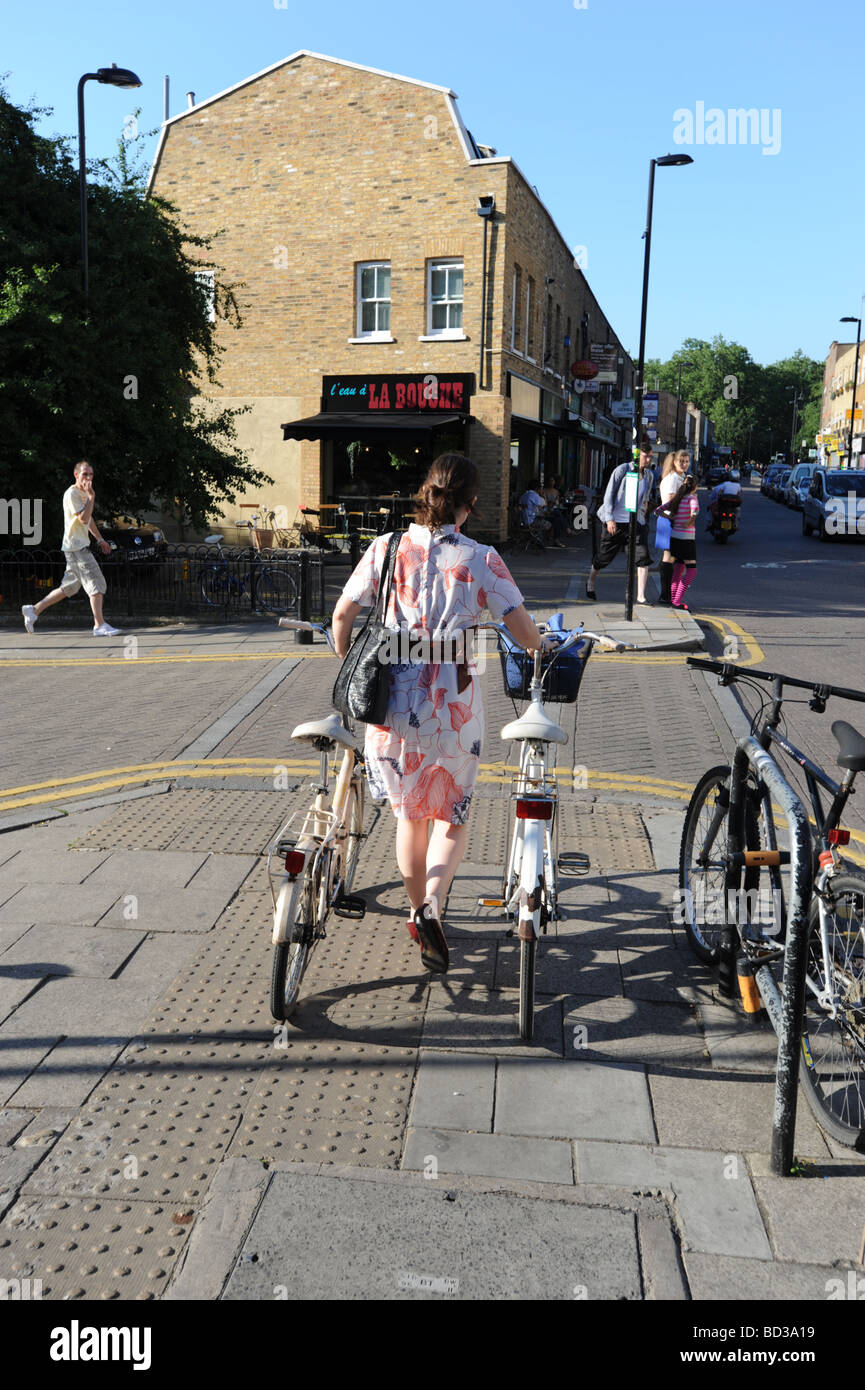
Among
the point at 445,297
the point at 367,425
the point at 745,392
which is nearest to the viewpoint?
the point at 367,425

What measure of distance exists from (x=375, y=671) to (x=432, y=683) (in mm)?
222

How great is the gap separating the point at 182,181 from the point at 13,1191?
26.1 metres

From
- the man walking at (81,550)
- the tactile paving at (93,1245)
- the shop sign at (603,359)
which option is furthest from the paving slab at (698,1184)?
the shop sign at (603,359)

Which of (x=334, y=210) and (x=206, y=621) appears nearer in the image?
(x=206, y=621)

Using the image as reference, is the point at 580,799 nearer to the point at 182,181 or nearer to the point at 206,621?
the point at 206,621

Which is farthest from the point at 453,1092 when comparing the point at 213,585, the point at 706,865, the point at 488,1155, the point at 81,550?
the point at 213,585

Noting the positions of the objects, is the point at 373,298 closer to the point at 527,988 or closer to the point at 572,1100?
the point at 527,988

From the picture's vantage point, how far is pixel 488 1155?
3.26 m

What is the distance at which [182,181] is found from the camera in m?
25.5

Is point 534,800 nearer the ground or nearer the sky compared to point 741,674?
nearer the ground

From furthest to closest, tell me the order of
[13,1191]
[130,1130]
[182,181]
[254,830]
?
[182,181] < [254,830] < [130,1130] < [13,1191]

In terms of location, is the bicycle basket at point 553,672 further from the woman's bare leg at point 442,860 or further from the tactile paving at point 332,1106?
the tactile paving at point 332,1106
